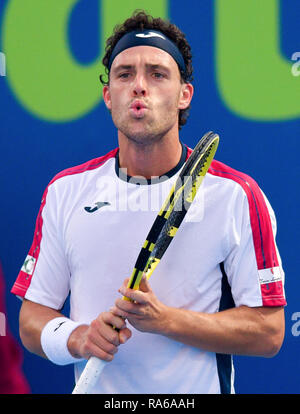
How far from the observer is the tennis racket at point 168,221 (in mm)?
1826

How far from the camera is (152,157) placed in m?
2.15

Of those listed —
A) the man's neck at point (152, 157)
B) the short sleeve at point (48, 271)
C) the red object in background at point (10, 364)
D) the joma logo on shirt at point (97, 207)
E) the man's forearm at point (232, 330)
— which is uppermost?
the man's neck at point (152, 157)

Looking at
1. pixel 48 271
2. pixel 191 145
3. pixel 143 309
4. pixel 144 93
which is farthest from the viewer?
pixel 191 145

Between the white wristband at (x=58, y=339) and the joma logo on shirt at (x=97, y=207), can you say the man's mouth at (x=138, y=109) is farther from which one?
the white wristband at (x=58, y=339)

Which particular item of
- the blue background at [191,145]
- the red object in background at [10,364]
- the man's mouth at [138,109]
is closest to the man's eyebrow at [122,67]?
the man's mouth at [138,109]

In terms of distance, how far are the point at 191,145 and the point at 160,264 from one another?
76 centimetres

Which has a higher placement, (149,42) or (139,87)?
(149,42)

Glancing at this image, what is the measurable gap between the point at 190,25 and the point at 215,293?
1.19m

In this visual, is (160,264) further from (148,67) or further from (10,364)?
(10,364)

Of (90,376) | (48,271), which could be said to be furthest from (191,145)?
(90,376)

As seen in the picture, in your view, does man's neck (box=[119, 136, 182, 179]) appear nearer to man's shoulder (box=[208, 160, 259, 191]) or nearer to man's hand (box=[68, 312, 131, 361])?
man's shoulder (box=[208, 160, 259, 191])

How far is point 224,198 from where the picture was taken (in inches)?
80.8

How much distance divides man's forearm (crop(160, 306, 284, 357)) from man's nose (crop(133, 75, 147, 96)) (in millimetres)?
710

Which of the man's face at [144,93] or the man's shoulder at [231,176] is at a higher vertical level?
the man's face at [144,93]
